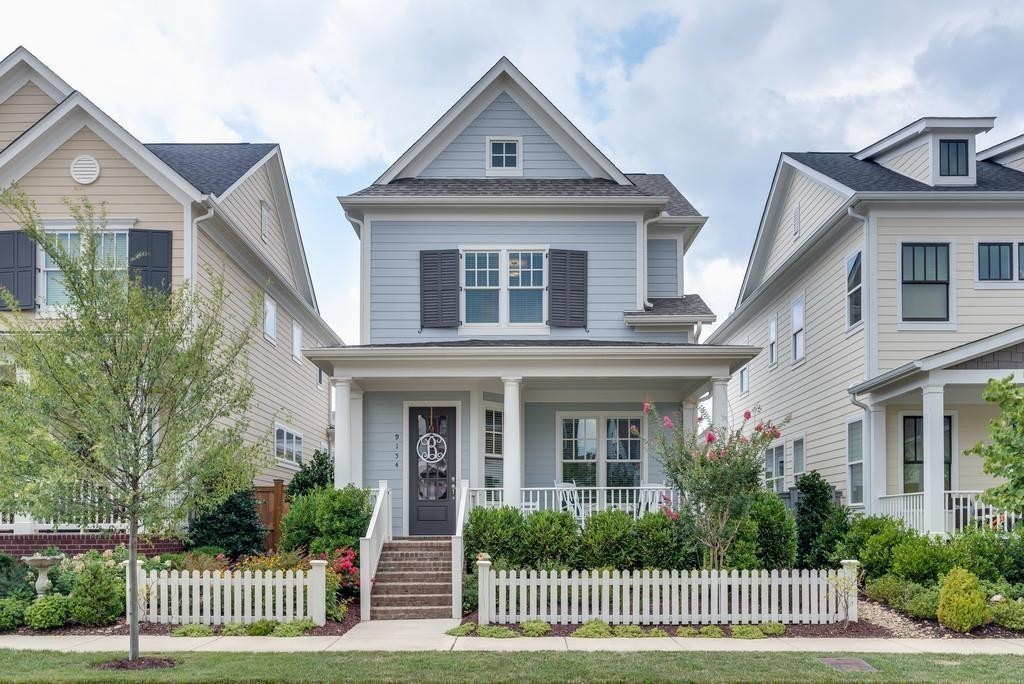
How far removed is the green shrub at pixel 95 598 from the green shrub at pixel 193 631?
1026 mm

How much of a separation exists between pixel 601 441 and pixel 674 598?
5786 millimetres

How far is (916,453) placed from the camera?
17156 millimetres

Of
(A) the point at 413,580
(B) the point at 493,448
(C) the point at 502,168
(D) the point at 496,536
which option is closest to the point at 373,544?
(A) the point at 413,580

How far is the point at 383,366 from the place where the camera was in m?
15.9

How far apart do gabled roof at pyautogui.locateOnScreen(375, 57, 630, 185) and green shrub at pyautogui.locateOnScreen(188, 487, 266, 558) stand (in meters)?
6.72

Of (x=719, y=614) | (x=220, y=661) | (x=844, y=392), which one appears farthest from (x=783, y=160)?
(x=220, y=661)

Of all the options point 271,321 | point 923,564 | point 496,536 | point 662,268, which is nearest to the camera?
point 923,564

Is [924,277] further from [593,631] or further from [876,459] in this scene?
[593,631]

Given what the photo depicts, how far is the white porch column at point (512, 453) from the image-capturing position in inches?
604

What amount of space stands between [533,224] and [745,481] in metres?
7.02

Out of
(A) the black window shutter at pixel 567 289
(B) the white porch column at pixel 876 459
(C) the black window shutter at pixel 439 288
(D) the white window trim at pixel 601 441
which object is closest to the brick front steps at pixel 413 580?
(D) the white window trim at pixel 601 441

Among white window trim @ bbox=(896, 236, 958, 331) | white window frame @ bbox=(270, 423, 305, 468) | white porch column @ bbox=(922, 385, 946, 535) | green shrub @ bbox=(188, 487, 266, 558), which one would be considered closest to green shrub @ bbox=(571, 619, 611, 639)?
white porch column @ bbox=(922, 385, 946, 535)

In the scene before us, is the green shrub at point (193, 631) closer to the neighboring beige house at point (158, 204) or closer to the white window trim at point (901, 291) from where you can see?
the neighboring beige house at point (158, 204)

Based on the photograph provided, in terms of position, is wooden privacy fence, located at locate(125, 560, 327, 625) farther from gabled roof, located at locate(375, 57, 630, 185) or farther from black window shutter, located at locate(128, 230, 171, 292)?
gabled roof, located at locate(375, 57, 630, 185)
